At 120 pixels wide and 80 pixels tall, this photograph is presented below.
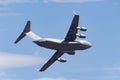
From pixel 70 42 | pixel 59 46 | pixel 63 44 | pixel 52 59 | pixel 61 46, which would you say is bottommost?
pixel 59 46

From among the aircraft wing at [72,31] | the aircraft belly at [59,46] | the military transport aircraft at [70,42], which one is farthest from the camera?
the aircraft wing at [72,31]

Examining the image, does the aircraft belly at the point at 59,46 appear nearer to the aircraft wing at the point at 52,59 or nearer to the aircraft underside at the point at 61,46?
the aircraft underside at the point at 61,46

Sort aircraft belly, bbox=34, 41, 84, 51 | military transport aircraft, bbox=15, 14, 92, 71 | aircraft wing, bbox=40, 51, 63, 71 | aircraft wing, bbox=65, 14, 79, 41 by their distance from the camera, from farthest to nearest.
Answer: aircraft wing, bbox=40, 51, 63, 71, aircraft wing, bbox=65, 14, 79, 41, military transport aircraft, bbox=15, 14, 92, 71, aircraft belly, bbox=34, 41, 84, 51

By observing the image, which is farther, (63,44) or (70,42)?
(70,42)

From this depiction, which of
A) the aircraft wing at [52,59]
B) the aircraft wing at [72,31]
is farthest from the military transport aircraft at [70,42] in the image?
the aircraft wing at [52,59]

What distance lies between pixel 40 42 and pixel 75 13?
1405 cm

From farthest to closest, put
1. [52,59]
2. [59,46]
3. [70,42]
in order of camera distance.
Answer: [52,59] < [70,42] < [59,46]

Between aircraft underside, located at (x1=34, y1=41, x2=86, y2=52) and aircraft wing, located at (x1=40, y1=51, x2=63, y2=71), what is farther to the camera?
aircraft wing, located at (x1=40, y1=51, x2=63, y2=71)

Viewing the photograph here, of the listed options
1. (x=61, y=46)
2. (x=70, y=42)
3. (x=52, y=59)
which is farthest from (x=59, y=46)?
(x=52, y=59)

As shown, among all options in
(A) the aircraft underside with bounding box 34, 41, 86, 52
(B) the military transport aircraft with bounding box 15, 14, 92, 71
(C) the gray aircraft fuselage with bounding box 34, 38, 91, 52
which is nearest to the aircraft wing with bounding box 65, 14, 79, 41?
(B) the military transport aircraft with bounding box 15, 14, 92, 71

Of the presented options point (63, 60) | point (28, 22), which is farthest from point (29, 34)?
point (63, 60)

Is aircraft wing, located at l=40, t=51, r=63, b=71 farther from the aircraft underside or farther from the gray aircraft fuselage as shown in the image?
the aircraft underside

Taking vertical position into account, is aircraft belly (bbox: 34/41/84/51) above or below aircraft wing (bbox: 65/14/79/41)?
below

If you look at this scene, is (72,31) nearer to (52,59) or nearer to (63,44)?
(63,44)
